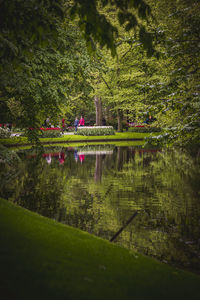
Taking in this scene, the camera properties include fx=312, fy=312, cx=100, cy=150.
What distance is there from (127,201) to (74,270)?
18.7 feet

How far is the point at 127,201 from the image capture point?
379 inches

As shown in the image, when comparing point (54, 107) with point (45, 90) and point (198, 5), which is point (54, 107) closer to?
point (45, 90)

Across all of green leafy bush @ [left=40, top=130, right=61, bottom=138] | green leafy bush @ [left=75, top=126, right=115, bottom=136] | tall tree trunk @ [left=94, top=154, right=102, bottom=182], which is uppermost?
green leafy bush @ [left=75, top=126, right=115, bottom=136]

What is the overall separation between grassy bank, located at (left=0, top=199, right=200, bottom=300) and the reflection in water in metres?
1.23

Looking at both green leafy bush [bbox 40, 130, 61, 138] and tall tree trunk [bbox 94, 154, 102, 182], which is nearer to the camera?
tall tree trunk [bbox 94, 154, 102, 182]

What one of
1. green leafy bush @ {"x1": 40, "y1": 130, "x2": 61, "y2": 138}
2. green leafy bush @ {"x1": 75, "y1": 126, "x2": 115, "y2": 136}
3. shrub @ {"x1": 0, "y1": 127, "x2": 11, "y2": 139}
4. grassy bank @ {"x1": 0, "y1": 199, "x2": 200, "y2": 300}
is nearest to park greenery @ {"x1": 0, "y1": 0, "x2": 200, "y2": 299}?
grassy bank @ {"x1": 0, "y1": 199, "x2": 200, "y2": 300}

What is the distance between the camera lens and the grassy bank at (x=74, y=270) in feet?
11.5

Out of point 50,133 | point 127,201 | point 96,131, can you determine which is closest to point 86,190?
point 127,201

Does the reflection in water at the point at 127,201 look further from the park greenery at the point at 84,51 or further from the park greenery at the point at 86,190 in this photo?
the park greenery at the point at 84,51

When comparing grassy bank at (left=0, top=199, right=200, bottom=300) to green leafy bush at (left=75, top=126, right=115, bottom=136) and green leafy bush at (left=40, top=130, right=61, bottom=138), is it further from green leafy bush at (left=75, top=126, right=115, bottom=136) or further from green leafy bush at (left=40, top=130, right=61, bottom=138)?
green leafy bush at (left=75, top=126, right=115, bottom=136)

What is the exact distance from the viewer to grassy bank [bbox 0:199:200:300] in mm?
3500

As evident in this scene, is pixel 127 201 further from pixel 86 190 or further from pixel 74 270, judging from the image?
pixel 74 270

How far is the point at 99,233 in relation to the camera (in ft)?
22.6

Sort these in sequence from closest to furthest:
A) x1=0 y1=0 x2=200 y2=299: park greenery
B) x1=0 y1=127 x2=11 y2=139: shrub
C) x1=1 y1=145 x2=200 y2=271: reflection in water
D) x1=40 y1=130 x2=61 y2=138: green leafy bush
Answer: x1=0 y1=0 x2=200 y2=299: park greenery → x1=1 y1=145 x2=200 y2=271: reflection in water → x1=0 y1=127 x2=11 y2=139: shrub → x1=40 y1=130 x2=61 y2=138: green leafy bush
